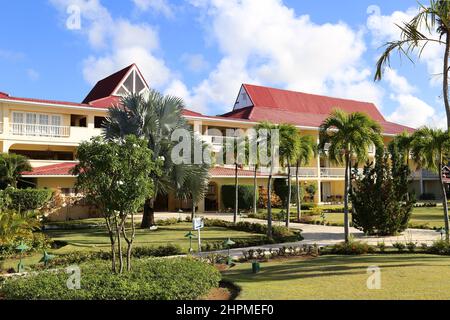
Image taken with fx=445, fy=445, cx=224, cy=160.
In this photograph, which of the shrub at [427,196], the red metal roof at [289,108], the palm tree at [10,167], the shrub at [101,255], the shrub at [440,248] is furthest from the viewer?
the shrub at [427,196]

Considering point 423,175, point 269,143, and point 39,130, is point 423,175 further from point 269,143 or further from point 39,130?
point 39,130

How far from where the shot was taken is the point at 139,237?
63.7 feet

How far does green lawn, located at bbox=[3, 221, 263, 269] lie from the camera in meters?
15.9

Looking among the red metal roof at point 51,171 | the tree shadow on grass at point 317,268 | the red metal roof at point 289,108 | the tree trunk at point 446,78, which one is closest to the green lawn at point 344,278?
the tree shadow on grass at point 317,268

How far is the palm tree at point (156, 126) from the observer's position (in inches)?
850

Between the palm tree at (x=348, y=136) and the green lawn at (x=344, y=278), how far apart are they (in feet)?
13.2

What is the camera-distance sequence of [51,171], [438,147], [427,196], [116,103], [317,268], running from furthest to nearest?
1. [427,196]
2. [116,103]
3. [51,171]
4. [438,147]
5. [317,268]

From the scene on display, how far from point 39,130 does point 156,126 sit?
38.9 ft

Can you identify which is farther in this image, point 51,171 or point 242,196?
point 242,196

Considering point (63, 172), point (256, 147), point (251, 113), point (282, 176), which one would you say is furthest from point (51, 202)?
point (251, 113)

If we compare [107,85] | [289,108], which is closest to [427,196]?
[289,108]

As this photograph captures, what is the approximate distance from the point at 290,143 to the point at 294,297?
11402mm

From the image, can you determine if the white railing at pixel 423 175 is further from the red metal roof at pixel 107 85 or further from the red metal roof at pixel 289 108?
the red metal roof at pixel 107 85
